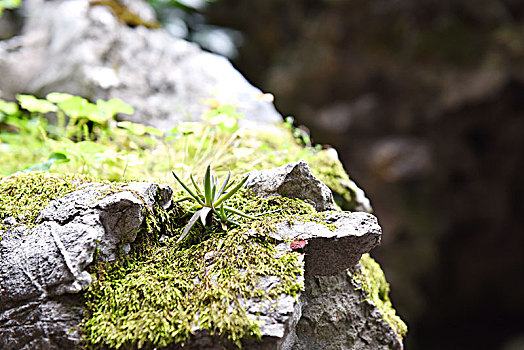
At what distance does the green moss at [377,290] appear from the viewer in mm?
1427

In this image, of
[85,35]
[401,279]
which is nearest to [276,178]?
Result: [85,35]

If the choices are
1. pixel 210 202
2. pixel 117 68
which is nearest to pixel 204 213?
pixel 210 202

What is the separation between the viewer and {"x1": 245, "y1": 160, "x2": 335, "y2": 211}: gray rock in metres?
1.35

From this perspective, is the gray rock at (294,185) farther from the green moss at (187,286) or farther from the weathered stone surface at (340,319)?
the weathered stone surface at (340,319)

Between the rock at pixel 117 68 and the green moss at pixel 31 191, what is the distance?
47.1 inches

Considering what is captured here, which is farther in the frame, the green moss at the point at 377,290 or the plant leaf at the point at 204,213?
the green moss at the point at 377,290

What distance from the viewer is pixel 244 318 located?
0.98 meters

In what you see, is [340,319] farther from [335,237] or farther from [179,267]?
[179,267]

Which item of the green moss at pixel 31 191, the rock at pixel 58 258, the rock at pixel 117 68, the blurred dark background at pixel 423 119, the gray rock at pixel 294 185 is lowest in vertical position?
the rock at pixel 58 258

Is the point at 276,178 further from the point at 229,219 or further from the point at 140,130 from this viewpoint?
the point at 140,130

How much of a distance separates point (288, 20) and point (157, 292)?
484cm

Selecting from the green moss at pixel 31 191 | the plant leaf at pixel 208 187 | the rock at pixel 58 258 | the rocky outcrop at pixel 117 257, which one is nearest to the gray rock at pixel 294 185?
the rocky outcrop at pixel 117 257

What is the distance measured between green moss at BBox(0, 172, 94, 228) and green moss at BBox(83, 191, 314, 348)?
300 millimetres

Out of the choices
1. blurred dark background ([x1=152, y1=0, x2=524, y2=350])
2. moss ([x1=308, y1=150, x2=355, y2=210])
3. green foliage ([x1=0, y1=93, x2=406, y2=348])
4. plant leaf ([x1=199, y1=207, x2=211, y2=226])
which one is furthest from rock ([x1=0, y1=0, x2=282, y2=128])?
blurred dark background ([x1=152, y1=0, x2=524, y2=350])
